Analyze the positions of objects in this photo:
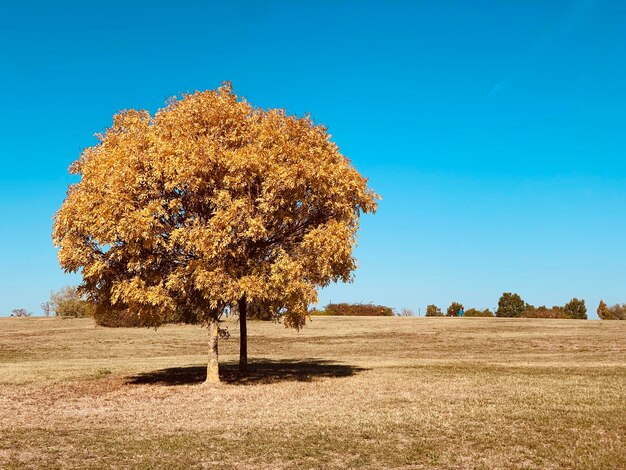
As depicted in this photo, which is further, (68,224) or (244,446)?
(68,224)

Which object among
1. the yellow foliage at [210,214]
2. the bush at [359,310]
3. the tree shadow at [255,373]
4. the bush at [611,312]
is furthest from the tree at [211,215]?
the bush at [611,312]

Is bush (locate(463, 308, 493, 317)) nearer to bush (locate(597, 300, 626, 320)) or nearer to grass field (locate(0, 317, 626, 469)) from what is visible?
→ bush (locate(597, 300, 626, 320))

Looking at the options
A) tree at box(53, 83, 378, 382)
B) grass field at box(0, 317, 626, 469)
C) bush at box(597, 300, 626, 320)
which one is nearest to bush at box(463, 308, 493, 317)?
bush at box(597, 300, 626, 320)

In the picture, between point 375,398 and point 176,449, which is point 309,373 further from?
point 176,449

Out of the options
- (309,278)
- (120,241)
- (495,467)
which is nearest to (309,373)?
(309,278)

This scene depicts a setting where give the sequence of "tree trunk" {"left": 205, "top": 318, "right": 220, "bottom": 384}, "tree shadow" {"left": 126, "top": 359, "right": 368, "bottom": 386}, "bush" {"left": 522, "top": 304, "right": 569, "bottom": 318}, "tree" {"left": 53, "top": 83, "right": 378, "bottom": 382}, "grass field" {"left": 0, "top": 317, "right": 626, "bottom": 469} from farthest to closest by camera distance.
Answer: "bush" {"left": 522, "top": 304, "right": 569, "bottom": 318} → "tree shadow" {"left": 126, "top": 359, "right": 368, "bottom": 386} → "tree trunk" {"left": 205, "top": 318, "right": 220, "bottom": 384} → "tree" {"left": 53, "top": 83, "right": 378, "bottom": 382} → "grass field" {"left": 0, "top": 317, "right": 626, "bottom": 469}

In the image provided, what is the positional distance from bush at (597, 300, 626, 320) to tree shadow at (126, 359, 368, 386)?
65.2m

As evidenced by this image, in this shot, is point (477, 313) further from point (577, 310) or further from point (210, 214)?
point (210, 214)

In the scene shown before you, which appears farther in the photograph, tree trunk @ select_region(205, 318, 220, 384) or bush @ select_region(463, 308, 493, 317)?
bush @ select_region(463, 308, 493, 317)

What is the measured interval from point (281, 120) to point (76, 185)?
28.7ft

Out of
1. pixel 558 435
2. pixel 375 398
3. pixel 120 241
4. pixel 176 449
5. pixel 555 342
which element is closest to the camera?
pixel 176 449

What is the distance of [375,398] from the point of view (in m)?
20.0

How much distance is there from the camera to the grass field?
12438 mm

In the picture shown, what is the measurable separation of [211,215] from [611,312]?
87150mm
